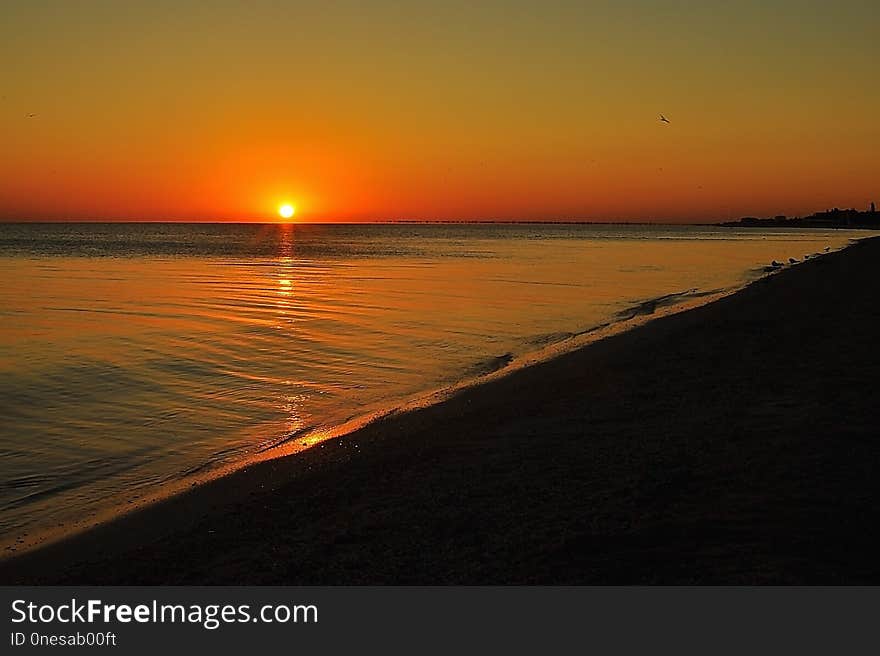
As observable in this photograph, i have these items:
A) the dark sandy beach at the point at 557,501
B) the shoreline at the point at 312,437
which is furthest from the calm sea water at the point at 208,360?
the dark sandy beach at the point at 557,501

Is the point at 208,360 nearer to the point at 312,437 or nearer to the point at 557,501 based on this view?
the point at 312,437

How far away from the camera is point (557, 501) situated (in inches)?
284

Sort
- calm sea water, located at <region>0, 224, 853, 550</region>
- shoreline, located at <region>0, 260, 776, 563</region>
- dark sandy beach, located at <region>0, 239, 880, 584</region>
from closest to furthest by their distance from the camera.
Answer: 1. dark sandy beach, located at <region>0, 239, 880, 584</region>
2. shoreline, located at <region>0, 260, 776, 563</region>
3. calm sea water, located at <region>0, 224, 853, 550</region>

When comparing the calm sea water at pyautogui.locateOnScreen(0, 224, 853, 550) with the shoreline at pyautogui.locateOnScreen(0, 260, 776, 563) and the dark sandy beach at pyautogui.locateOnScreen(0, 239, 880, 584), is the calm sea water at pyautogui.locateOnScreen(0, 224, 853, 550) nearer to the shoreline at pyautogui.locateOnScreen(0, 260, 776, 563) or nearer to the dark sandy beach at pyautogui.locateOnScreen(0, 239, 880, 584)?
the shoreline at pyautogui.locateOnScreen(0, 260, 776, 563)

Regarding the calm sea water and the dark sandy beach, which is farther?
the calm sea water

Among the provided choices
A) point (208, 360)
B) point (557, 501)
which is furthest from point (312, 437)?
point (208, 360)

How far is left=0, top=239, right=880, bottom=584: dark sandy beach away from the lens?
5914mm

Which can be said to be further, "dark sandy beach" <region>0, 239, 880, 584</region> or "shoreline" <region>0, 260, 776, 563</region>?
"shoreline" <region>0, 260, 776, 563</region>

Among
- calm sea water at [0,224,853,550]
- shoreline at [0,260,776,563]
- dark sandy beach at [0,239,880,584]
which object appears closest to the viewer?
dark sandy beach at [0,239,880,584]

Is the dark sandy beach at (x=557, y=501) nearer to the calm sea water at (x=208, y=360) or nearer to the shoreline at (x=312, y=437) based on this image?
the shoreline at (x=312, y=437)

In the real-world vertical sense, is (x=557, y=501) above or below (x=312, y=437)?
above

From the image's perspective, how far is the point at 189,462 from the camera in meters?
10.1

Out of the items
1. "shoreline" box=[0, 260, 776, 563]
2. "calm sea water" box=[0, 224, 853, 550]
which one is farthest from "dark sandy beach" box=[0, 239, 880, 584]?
"calm sea water" box=[0, 224, 853, 550]
